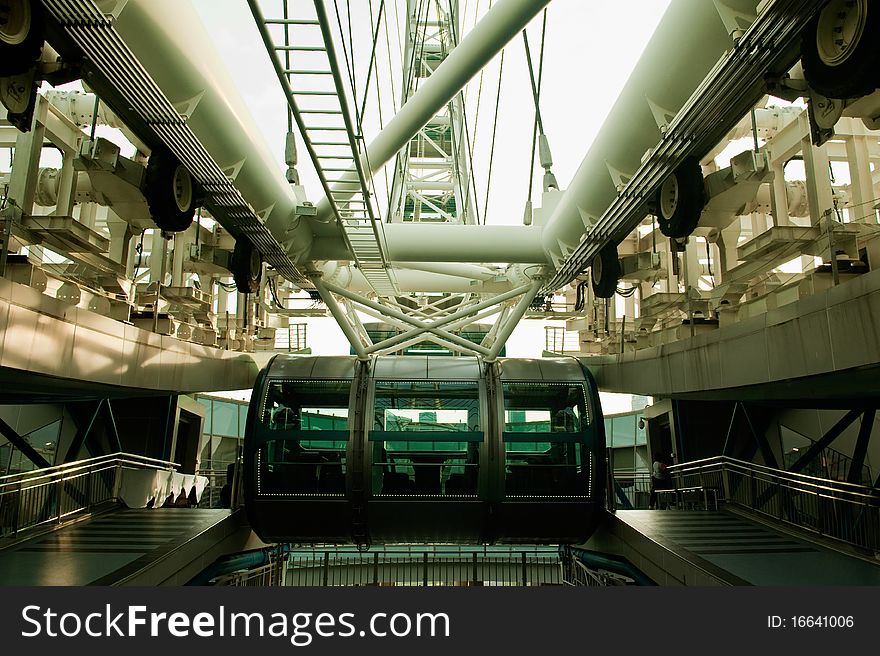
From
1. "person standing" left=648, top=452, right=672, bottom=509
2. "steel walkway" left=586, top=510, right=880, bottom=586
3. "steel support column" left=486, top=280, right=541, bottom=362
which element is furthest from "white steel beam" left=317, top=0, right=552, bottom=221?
"person standing" left=648, top=452, right=672, bottom=509

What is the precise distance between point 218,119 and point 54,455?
692 inches

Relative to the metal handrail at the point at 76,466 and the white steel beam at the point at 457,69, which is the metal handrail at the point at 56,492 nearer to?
the metal handrail at the point at 76,466

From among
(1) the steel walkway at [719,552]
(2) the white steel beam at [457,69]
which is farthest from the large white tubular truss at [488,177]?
(1) the steel walkway at [719,552]

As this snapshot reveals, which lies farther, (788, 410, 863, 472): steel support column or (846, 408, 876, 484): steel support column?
(788, 410, 863, 472): steel support column

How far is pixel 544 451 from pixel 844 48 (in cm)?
984

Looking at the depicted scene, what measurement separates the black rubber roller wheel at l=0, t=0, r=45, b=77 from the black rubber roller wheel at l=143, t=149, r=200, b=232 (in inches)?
86.8

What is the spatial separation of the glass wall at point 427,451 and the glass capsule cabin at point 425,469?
0.8 inches

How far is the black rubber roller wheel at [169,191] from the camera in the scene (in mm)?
7012

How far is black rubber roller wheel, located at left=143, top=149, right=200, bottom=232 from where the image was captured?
701 centimetres

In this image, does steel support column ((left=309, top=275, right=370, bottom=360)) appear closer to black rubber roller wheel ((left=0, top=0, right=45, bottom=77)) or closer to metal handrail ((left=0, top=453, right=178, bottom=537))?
metal handrail ((left=0, top=453, right=178, bottom=537))

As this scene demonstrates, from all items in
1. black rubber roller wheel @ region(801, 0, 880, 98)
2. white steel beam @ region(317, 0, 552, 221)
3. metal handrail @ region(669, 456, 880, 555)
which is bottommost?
metal handrail @ region(669, 456, 880, 555)

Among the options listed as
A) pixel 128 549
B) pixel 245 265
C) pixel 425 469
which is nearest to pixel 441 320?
pixel 425 469

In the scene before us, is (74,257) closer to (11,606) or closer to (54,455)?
(11,606)

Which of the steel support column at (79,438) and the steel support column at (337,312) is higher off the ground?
the steel support column at (337,312)
